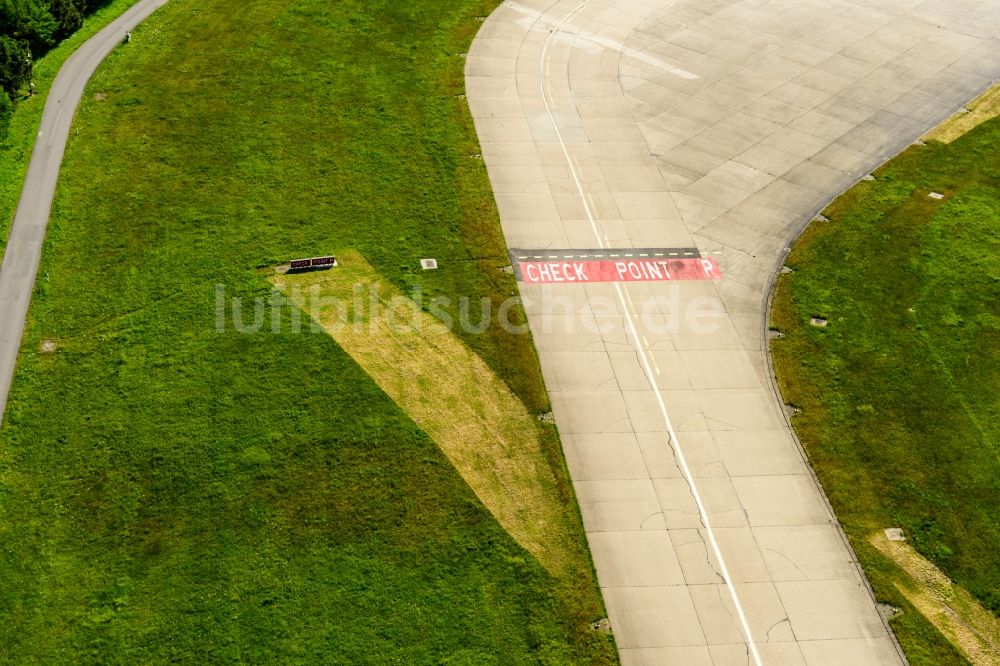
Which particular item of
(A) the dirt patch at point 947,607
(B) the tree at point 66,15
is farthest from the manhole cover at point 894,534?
(B) the tree at point 66,15

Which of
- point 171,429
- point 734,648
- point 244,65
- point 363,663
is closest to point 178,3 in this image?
point 244,65

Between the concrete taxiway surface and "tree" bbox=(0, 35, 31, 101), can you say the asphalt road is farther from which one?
the concrete taxiway surface

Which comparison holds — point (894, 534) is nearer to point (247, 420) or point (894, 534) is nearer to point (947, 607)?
point (947, 607)

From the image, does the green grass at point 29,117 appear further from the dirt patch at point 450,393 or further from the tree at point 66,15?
the dirt patch at point 450,393

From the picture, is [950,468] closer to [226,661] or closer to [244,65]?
[226,661]

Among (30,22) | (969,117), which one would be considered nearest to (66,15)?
(30,22)

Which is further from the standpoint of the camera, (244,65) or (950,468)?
(244,65)
